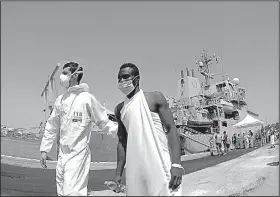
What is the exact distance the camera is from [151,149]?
81.7 inches

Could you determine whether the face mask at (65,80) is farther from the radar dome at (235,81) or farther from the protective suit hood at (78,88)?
the radar dome at (235,81)

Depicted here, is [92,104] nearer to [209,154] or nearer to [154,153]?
[154,153]

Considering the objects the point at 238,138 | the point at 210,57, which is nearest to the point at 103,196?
the point at 238,138

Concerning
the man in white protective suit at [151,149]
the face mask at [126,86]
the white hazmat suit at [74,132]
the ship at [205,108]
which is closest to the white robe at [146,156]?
the man in white protective suit at [151,149]

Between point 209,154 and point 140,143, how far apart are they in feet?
62.4

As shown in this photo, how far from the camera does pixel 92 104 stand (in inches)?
117

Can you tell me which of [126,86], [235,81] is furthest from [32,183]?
[235,81]

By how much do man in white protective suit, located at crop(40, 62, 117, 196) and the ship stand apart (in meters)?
24.3

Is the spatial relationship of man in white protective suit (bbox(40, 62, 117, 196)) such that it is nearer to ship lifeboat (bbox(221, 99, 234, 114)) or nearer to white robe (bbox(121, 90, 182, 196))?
white robe (bbox(121, 90, 182, 196))

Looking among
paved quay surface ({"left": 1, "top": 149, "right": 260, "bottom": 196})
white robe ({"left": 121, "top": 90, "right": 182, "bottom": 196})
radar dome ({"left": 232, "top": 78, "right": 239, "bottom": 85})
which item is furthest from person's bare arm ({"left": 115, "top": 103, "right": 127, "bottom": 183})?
radar dome ({"left": 232, "top": 78, "right": 239, "bottom": 85})

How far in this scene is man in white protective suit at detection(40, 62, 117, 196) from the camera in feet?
8.45

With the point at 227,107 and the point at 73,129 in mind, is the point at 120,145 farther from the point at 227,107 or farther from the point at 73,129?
the point at 227,107

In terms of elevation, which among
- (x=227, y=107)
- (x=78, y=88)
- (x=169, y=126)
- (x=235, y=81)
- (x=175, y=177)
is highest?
(x=78, y=88)

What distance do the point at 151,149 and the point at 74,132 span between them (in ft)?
3.23
